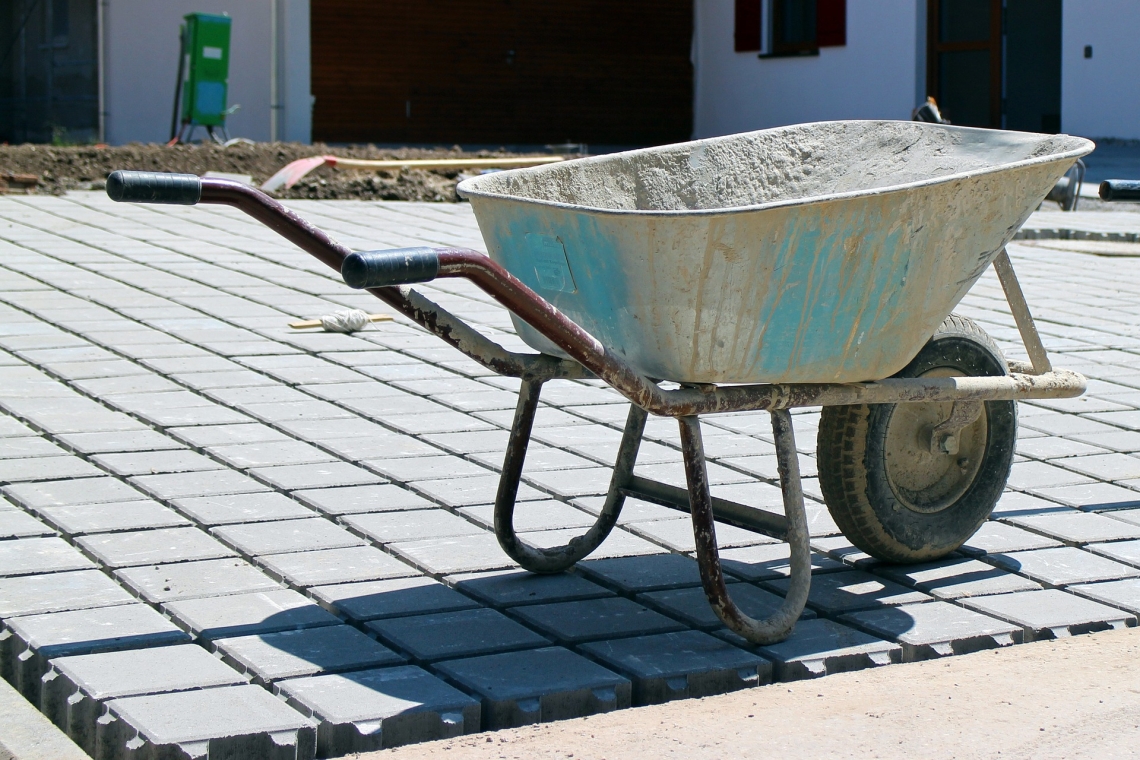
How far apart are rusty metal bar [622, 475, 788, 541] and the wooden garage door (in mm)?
15303

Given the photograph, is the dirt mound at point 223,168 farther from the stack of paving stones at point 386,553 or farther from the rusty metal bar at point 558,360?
→ the rusty metal bar at point 558,360

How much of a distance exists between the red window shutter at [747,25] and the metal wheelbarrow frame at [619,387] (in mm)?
16509

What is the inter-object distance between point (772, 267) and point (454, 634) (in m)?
0.94

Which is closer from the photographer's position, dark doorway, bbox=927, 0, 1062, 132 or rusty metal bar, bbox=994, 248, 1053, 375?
rusty metal bar, bbox=994, 248, 1053, 375

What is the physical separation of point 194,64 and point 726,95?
8706 mm

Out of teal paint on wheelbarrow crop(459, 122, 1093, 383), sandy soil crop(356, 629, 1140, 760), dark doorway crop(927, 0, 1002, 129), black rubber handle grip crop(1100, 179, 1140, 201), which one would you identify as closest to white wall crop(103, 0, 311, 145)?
dark doorway crop(927, 0, 1002, 129)

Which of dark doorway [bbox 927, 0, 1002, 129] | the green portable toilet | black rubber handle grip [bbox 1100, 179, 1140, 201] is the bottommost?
black rubber handle grip [bbox 1100, 179, 1140, 201]

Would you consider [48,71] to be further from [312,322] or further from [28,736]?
[28,736]

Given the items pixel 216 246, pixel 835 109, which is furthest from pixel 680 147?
pixel 835 109

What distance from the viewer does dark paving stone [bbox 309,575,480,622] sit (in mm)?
2840

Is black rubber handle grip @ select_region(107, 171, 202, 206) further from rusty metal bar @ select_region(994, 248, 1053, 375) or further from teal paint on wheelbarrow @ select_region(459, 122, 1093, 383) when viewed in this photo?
rusty metal bar @ select_region(994, 248, 1053, 375)

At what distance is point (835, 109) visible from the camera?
1853cm

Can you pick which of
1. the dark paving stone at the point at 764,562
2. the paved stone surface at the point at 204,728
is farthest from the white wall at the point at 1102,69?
the paved stone surface at the point at 204,728

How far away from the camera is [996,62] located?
17484mm
